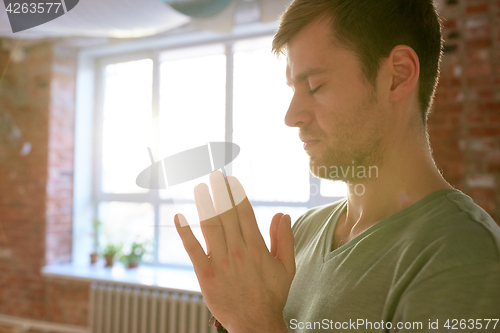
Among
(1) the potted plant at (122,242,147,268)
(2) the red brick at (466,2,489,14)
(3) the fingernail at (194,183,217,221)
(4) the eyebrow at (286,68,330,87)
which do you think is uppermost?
(2) the red brick at (466,2,489,14)

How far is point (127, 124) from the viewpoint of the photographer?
0.27 m

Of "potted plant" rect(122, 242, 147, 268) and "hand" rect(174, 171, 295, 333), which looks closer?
"hand" rect(174, 171, 295, 333)

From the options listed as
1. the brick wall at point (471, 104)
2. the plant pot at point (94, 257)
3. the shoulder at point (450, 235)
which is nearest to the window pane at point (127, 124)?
the shoulder at point (450, 235)

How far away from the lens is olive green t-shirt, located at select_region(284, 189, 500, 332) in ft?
0.78

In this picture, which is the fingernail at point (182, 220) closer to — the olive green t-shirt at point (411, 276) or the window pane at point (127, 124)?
the window pane at point (127, 124)

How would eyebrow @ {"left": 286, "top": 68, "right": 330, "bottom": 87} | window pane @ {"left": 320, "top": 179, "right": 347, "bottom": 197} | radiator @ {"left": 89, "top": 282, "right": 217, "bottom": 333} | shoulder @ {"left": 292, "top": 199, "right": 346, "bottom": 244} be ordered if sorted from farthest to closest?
radiator @ {"left": 89, "top": 282, "right": 217, "bottom": 333}, window pane @ {"left": 320, "top": 179, "right": 347, "bottom": 197}, shoulder @ {"left": 292, "top": 199, "right": 346, "bottom": 244}, eyebrow @ {"left": 286, "top": 68, "right": 330, "bottom": 87}

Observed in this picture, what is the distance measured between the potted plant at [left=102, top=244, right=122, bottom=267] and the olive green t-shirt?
137 cm

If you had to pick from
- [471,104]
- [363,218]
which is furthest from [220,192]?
[471,104]

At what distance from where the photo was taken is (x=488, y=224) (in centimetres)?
29

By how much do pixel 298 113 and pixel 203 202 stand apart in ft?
0.44

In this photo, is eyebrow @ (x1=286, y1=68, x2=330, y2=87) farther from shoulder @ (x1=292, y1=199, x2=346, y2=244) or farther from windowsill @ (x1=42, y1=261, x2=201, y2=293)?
windowsill @ (x1=42, y1=261, x2=201, y2=293)

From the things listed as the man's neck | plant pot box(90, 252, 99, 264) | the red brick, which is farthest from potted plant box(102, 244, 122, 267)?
the red brick

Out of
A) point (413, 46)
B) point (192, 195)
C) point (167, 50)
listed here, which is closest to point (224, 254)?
point (192, 195)

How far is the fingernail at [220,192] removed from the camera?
237mm
